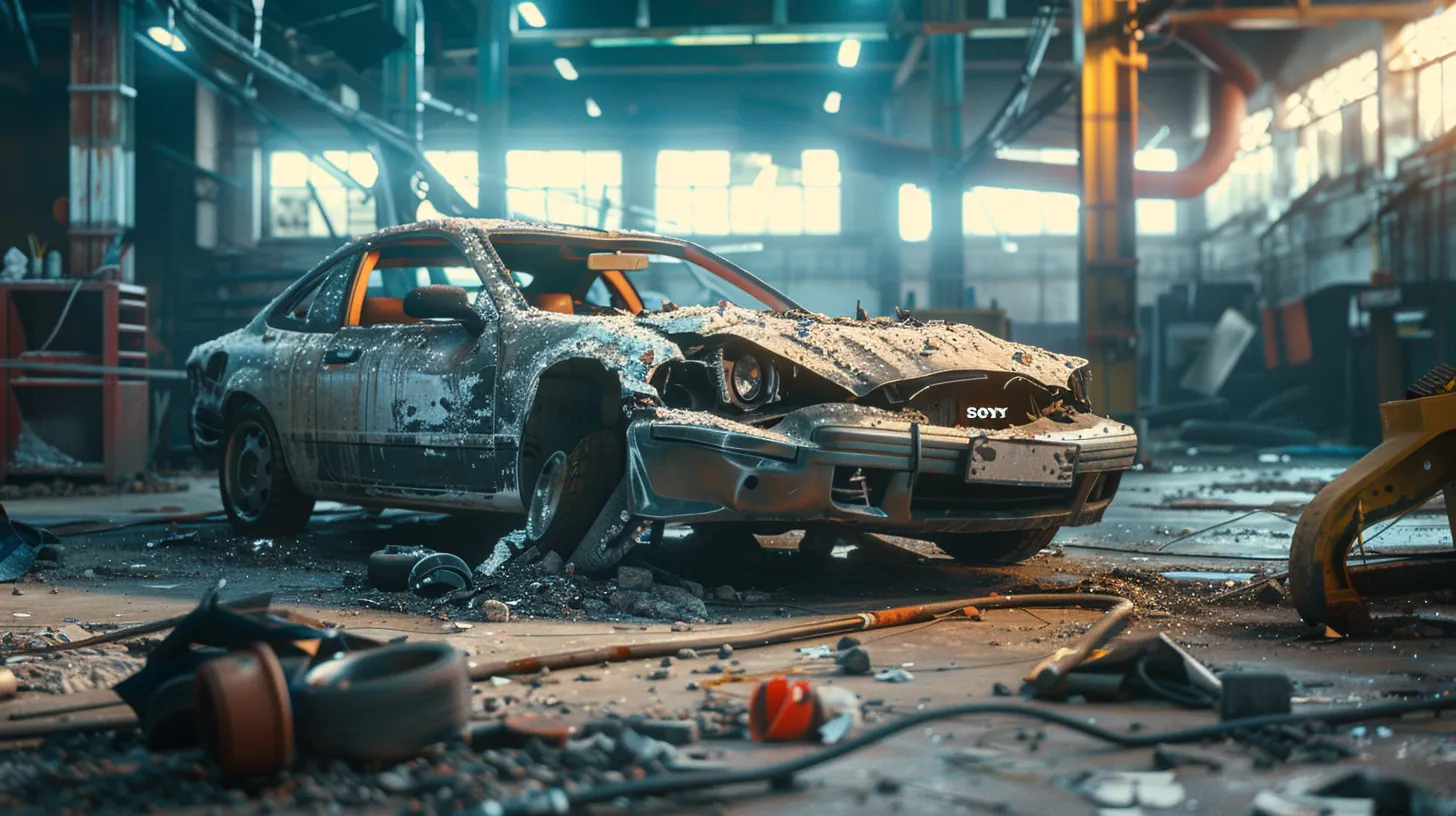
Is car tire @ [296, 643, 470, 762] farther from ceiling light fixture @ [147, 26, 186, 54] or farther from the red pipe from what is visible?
the red pipe

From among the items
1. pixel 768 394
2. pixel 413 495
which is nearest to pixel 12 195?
pixel 413 495

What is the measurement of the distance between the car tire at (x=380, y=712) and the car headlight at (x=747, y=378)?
1.99 metres

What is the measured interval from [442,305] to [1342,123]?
21924 millimetres

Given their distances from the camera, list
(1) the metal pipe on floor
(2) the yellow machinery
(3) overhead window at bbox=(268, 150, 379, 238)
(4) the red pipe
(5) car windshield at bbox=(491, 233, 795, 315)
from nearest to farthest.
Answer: (1) the metal pipe on floor, (2) the yellow machinery, (5) car windshield at bbox=(491, 233, 795, 315), (4) the red pipe, (3) overhead window at bbox=(268, 150, 379, 238)

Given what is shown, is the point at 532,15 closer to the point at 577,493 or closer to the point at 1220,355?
the point at 577,493

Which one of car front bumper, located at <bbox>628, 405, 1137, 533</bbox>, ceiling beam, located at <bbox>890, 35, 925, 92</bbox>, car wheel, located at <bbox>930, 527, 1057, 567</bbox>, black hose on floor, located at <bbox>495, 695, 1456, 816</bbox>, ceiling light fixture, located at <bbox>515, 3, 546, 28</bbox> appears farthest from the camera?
ceiling beam, located at <bbox>890, 35, 925, 92</bbox>

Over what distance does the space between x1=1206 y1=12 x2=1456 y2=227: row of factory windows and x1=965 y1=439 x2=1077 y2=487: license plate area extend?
17483 millimetres

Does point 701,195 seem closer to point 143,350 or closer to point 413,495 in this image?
point 143,350

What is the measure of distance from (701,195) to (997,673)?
24.5 metres

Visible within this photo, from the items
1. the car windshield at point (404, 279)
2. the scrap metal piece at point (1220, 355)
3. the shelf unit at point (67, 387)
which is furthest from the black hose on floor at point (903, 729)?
the scrap metal piece at point (1220, 355)

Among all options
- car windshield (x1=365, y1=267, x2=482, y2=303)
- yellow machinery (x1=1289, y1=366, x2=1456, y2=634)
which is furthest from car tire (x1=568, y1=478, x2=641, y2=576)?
car windshield (x1=365, y1=267, x2=482, y2=303)

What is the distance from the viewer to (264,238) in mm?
25922

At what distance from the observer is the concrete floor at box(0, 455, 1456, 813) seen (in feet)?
8.16

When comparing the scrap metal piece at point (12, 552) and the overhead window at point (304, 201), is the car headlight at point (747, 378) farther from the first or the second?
the overhead window at point (304, 201)
